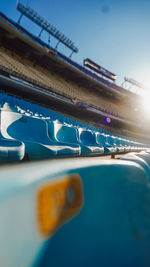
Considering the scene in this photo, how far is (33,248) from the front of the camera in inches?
7.4

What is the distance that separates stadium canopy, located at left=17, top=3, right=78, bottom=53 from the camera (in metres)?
7.98

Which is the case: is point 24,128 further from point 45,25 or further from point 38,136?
point 45,25

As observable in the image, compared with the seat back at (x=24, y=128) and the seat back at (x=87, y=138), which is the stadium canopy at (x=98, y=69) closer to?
the seat back at (x=87, y=138)

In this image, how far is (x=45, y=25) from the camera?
8844 mm

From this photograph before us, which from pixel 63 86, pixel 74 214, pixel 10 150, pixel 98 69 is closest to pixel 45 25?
pixel 63 86

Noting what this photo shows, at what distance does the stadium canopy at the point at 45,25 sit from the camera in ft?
26.2

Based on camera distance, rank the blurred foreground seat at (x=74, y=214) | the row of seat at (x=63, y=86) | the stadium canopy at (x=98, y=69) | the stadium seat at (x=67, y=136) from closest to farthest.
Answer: the blurred foreground seat at (x=74, y=214) → the stadium seat at (x=67, y=136) → the row of seat at (x=63, y=86) → the stadium canopy at (x=98, y=69)

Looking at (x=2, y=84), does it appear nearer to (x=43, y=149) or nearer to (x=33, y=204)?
(x=43, y=149)

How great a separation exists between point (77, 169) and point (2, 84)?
502 cm

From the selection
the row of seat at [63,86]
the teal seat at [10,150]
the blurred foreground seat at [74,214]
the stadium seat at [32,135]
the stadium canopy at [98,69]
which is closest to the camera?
the blurred foreground seat at [74,214]

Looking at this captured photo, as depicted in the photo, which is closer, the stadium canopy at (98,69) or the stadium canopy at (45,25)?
the stadium canopy at (45,25)

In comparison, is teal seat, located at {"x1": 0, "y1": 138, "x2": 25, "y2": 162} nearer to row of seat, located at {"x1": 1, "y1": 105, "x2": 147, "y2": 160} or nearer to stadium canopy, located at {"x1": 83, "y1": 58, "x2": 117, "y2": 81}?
row of seat, located at {"x1": 1, "y1": 105, "x2": 147, "y2": 160}

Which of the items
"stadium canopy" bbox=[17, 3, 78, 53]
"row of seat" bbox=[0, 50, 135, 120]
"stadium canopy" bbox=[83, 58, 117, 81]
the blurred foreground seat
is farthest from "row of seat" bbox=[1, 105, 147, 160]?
"stadium canopy" bbox=[83, 58, 117, 81]

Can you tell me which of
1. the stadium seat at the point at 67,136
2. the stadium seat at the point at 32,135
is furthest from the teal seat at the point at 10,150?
the stadium seat at the point at 67,136
